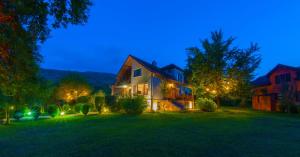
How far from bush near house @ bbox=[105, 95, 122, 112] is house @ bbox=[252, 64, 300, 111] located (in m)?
22.5

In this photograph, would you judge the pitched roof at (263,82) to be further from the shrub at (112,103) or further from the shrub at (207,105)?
the shrub at (112,103)

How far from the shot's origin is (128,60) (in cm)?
3231

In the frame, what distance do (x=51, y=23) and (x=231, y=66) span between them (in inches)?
1056

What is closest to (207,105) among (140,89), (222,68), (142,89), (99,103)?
(222,68)

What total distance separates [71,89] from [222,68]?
1092 inches

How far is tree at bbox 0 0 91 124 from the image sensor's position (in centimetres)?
582

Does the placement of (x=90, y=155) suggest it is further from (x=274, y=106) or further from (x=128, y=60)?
(x=274, y=106)

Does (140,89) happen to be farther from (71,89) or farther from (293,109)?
(293,109)

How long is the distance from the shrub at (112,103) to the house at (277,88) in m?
22.6

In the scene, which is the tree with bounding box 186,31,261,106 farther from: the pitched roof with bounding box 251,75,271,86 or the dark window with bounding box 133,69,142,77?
the pitched roof with bounding box 251,75,271,86

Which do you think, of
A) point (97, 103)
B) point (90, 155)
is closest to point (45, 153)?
point (90, 155)


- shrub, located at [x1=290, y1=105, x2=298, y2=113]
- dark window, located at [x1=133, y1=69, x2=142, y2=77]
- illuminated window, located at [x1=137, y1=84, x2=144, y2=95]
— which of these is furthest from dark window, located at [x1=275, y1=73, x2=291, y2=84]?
dark window, located at [x1=133, y1=69, x2=142, y2=77]

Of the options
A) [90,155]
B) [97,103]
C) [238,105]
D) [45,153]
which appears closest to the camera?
[90,155]

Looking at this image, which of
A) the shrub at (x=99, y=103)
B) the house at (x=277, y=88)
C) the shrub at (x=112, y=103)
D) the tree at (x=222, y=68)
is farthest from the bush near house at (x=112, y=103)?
the house at (x=277, y=88)
